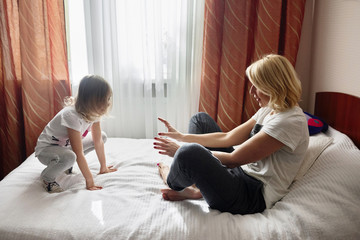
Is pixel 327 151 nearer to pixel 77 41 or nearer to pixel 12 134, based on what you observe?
pixel 77 41

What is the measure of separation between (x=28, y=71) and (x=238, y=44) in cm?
166

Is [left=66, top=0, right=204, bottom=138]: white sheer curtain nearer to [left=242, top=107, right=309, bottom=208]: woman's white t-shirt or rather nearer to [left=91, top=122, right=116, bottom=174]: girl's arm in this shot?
[left=91, top=122, right=116, bottom=174]: girl's arm

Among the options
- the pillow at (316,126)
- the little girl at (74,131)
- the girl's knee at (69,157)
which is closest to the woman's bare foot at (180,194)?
the little girl at (74,131)

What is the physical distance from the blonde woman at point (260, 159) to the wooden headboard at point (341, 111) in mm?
438

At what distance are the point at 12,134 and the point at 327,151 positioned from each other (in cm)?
235

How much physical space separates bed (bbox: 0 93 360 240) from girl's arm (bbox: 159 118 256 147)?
1.06ft

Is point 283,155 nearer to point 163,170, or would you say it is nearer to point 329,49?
point 163,170

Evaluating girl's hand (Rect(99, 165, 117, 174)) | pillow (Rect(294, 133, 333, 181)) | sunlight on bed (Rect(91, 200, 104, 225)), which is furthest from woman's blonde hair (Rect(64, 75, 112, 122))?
pillow (Rect(294, 133, 333, 181))

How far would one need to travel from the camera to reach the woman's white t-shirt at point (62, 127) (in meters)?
1.58

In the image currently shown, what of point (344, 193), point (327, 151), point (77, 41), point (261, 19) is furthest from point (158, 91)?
point (344, 193)

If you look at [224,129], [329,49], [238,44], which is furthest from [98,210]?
[329,49]

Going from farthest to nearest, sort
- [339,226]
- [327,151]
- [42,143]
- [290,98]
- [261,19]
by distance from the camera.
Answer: [261,19]
[42,143]
[327,151]
[290,98]
[339,226]

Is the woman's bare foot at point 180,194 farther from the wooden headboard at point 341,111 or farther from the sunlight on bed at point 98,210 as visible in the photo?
the wooden headboard at point 341,111

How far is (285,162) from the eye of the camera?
4.43ft
